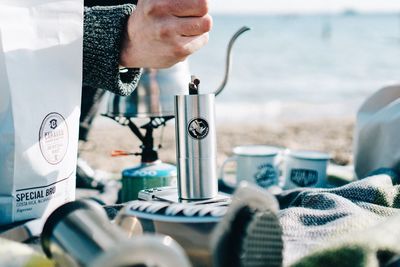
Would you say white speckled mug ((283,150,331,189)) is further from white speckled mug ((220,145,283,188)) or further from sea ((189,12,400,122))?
sea ((189,12,400,122))

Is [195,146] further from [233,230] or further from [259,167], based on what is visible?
[259,167]

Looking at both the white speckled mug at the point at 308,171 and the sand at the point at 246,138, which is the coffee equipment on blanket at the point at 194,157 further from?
the sand at the point at 246,138

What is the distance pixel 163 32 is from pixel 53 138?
25cm

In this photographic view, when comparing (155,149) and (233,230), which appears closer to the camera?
(233,230)

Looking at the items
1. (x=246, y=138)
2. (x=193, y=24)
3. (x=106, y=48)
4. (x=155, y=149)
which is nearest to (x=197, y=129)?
(x=193, y=24)

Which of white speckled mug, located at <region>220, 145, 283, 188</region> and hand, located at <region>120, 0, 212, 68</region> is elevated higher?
hand, located at <region>120, 0, 212, 68</region>

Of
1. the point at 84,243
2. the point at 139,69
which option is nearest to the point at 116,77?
the point at 139,69

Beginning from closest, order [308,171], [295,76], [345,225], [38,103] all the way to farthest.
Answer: [345,225]
[38,103]
[308,171]
[295,76]

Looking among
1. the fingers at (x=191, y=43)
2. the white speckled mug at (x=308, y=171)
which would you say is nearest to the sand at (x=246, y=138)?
the white speckled mug at (x=308, y=171)

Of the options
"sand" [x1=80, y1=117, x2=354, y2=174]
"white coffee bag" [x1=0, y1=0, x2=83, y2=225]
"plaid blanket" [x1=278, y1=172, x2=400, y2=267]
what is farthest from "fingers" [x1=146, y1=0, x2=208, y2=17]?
"sand" [x1=80, y1=117, x2=354, y2=174]

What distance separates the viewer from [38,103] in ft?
2.93

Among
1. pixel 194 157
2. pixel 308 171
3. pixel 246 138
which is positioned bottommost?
pixel 246 138

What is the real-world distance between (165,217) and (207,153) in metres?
0.15

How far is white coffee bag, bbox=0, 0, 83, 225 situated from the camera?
Answer: 868 millimetres
